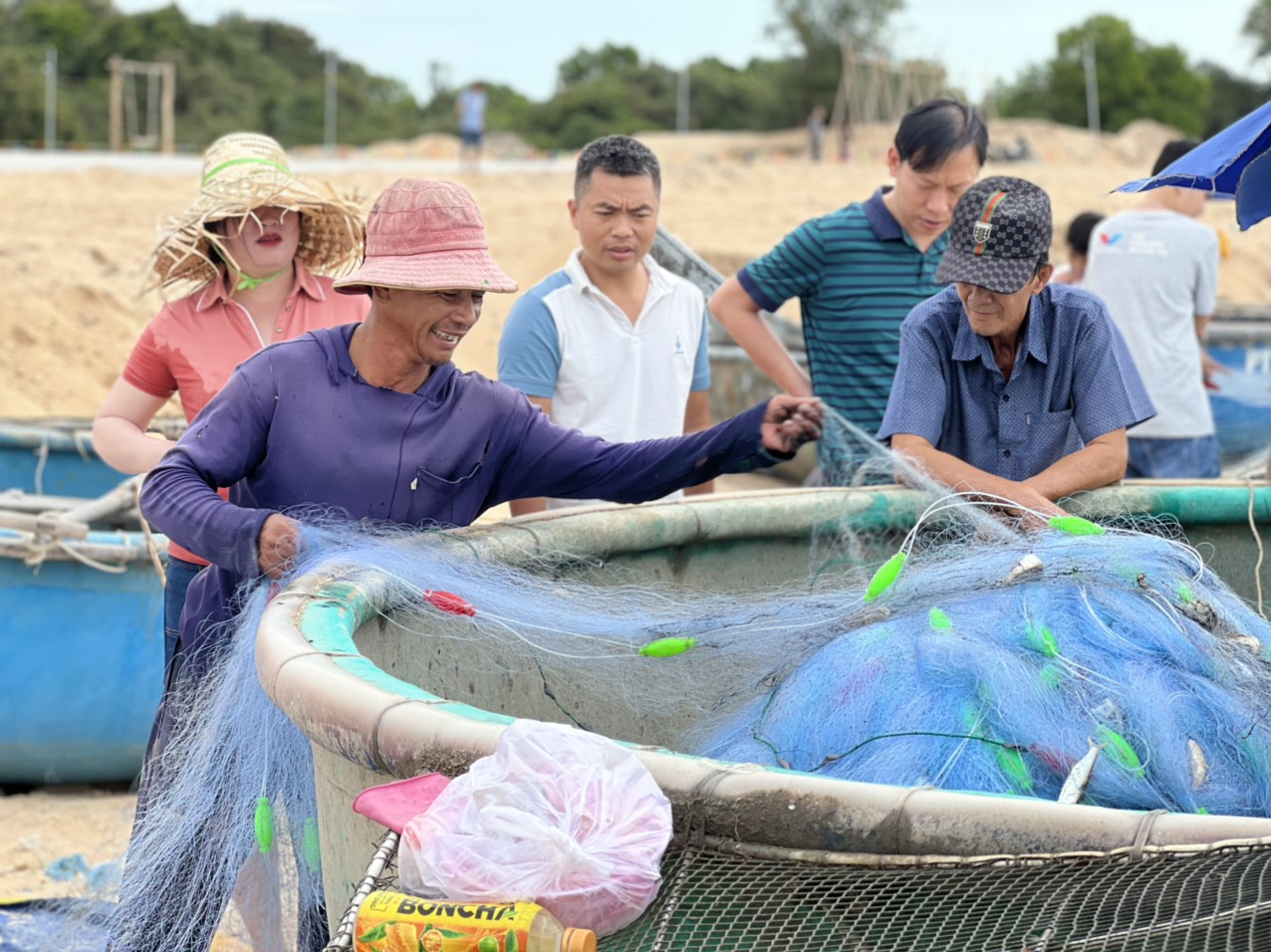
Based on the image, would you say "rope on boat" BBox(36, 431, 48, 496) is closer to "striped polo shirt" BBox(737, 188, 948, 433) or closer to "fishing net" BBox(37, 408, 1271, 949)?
"striped polo shirt" BBox(737, 188, 948, 433)

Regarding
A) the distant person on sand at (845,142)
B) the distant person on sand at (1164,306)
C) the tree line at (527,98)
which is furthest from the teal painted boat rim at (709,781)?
the tree line at (527,98)

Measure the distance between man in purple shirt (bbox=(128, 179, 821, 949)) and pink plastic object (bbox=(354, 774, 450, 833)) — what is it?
84cm

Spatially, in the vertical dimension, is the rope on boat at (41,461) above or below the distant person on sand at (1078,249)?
below

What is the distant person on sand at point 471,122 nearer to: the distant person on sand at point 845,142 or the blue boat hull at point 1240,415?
the distant person on sand at point 845,142

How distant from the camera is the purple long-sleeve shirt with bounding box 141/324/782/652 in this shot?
2.84 meters

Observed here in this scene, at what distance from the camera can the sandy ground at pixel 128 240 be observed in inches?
215

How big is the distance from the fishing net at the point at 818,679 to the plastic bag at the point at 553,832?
2.07 ft

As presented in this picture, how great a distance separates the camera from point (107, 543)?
532cm

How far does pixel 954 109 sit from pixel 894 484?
1.16 meters

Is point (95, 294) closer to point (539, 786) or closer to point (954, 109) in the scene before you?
point (954, 109)

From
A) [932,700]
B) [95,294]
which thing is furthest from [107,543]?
[95,294]

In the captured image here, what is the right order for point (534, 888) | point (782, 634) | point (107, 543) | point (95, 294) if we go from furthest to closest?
point (95, 294)
point (107, 543)
point (782, 634)
point (534, 888)

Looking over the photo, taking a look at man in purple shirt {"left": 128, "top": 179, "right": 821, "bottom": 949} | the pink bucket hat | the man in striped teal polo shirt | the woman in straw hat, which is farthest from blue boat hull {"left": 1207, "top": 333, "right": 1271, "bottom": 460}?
the pink bucket hat

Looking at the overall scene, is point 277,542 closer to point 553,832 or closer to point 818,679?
point 818,679
